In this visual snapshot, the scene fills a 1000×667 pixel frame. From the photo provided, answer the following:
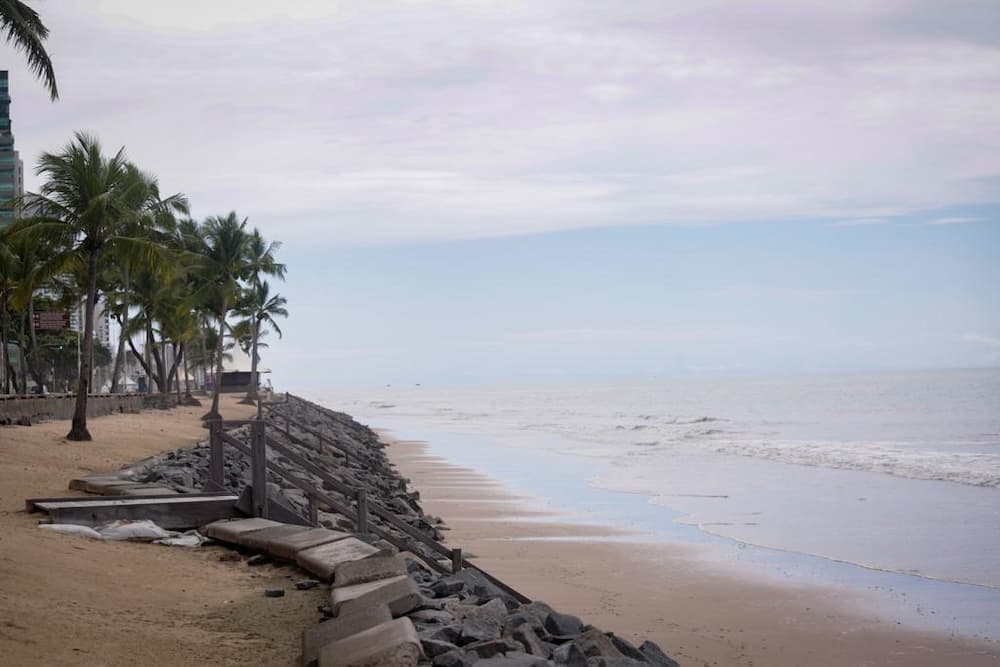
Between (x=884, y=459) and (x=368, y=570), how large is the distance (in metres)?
25.8

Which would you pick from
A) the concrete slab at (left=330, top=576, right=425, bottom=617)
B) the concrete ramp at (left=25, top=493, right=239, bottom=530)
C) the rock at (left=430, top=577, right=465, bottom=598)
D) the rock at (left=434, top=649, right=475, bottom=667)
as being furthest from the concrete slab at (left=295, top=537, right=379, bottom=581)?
the concrete ramp at (left=25, top=493, right=239, bottom=530)

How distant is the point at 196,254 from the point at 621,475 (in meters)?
22.2

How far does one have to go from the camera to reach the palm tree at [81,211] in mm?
23016

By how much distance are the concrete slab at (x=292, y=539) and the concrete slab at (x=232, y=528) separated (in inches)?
12.3

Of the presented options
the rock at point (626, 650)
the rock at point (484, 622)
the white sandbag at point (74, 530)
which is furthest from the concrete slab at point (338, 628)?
the white sandbag at point (74, 530)

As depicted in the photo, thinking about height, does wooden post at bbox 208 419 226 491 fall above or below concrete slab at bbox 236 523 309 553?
above

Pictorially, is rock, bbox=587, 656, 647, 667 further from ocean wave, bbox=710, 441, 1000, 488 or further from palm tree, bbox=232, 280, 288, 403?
palm tree, bbox=232, 280, 288, 403

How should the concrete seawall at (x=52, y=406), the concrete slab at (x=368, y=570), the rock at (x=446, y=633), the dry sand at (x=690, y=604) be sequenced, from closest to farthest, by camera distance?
the rock at (x=446, y=633)
the concrete slab at (x=368, y=570)
the dry sand at (x=690, y=604)
the concrete seawall at (x=52, y=406)

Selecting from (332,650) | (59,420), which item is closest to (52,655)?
(332,650)

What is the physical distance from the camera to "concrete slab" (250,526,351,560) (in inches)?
366

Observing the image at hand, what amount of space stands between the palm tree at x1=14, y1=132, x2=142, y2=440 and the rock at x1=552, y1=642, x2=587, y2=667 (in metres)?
17.9

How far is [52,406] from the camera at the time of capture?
29766 mm

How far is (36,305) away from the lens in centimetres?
6225

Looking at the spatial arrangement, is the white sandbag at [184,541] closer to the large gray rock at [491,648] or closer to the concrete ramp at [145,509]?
the concrete ramp at [145,509]
